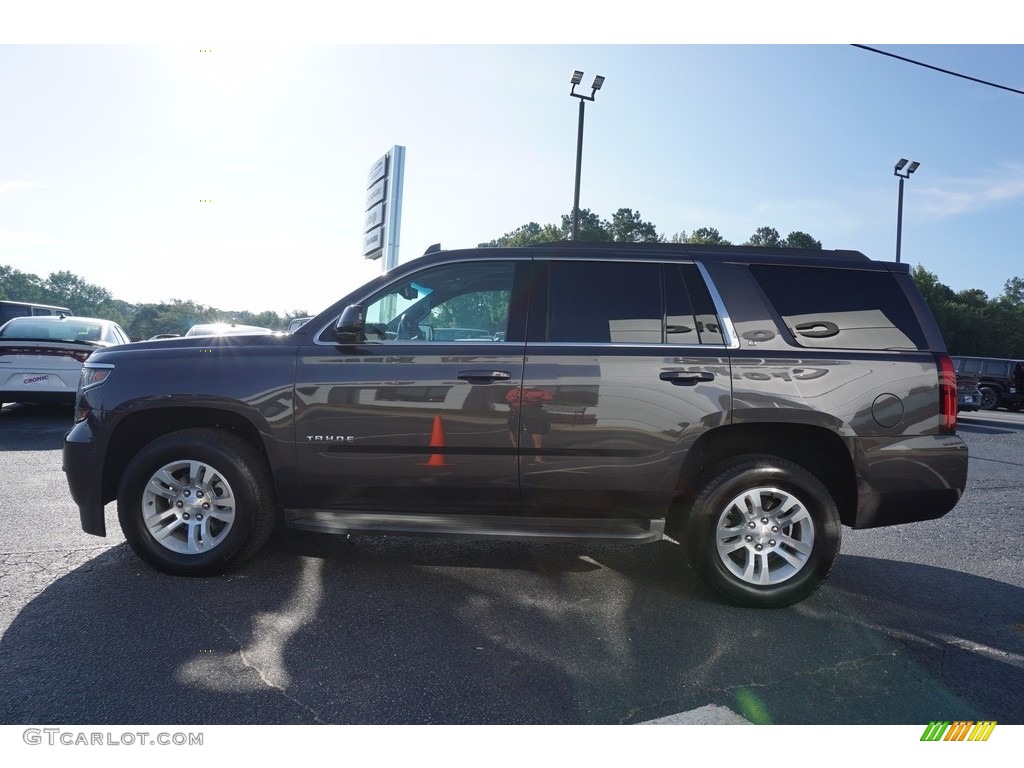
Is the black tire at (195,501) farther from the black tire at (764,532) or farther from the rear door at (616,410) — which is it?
the black tire at (764,532)

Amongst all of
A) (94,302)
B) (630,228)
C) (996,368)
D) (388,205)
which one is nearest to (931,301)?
(630,228)

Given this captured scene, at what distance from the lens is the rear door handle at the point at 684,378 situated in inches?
154

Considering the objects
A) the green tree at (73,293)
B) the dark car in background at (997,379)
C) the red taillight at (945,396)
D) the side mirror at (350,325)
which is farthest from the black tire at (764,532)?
the green tree at (73,293)

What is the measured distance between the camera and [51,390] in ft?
33.7

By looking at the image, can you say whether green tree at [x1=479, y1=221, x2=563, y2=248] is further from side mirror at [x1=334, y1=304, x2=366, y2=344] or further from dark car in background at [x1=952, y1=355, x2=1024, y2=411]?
side mirror at [x1=334, y1=304, x2=366, y2=344]

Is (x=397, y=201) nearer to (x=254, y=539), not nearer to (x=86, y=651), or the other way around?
(x=254, y=539)

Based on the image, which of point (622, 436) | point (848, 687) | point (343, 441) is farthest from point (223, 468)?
point (848, 687)

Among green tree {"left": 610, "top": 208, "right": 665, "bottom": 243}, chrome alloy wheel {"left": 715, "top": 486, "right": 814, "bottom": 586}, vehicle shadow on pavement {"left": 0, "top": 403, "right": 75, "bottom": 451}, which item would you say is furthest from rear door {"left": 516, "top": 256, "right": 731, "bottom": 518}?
green tree {"left": 610, "top": 208, "right": 665, "bottom": 243}

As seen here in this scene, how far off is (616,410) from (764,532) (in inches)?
41.9

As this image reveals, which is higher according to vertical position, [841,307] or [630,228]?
[630,228]

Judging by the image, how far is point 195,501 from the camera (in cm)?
414
